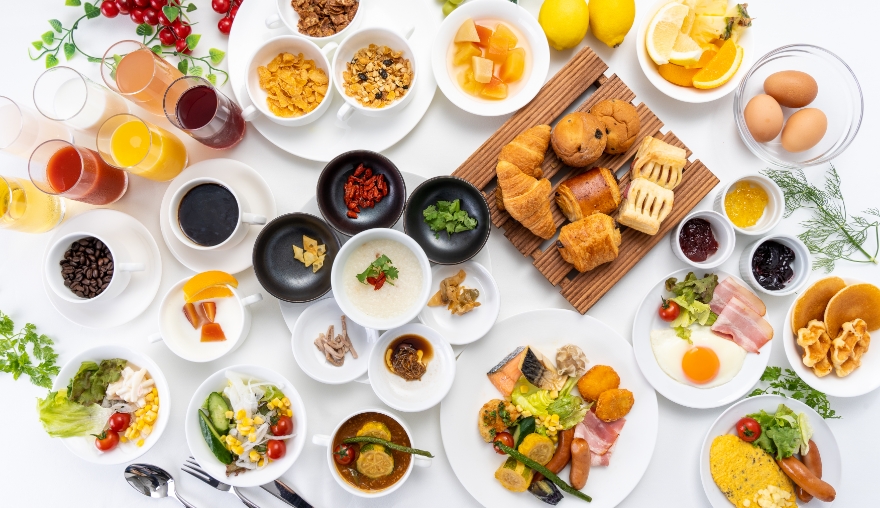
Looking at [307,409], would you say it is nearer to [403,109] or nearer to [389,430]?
[389,430]

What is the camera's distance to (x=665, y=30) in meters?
2.49

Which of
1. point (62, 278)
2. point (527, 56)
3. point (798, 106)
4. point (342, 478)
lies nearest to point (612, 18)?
point (527, 56)

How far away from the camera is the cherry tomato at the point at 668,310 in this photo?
2.52m

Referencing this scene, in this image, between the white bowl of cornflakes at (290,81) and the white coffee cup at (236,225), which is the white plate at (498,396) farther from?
the white bowl of cornflakes at (290,81)

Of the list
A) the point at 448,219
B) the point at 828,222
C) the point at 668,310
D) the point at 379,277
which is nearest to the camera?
the point at 379,277

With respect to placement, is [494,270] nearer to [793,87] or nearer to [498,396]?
[498,396]

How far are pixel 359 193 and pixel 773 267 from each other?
1.95 m

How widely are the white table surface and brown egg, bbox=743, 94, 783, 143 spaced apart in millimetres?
138

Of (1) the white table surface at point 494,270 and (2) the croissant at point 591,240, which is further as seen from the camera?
(1) the white table surface at point 494,270

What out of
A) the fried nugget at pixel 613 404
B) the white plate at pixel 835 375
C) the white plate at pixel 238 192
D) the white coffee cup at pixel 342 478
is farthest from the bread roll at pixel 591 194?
the white plate at pixel 238 192

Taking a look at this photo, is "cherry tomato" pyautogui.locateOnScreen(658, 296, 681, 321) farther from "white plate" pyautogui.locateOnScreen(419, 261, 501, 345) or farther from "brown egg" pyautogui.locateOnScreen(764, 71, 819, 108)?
"brown egg" pyautogui.locateOnScreen(764, 71, 819, 108)

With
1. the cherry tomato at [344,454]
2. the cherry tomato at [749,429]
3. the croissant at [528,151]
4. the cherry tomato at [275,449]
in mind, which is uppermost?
the croissant at [528,151]

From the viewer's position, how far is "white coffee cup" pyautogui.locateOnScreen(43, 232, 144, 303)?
7.75ft

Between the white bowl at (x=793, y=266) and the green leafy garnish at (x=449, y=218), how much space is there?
4.20 ft
